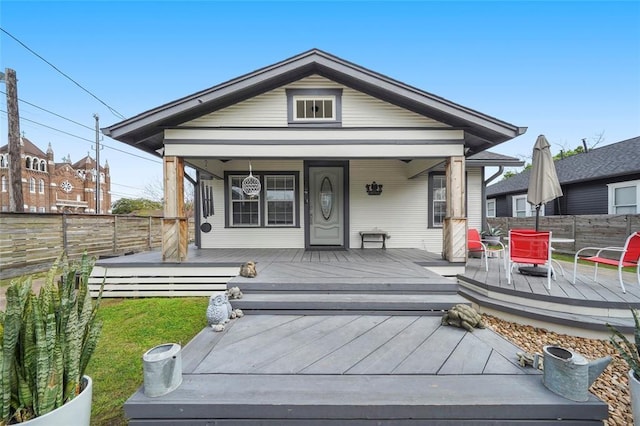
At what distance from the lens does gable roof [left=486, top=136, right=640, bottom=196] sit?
9836 millimetres

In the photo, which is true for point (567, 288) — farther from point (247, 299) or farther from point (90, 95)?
point (90, 95)

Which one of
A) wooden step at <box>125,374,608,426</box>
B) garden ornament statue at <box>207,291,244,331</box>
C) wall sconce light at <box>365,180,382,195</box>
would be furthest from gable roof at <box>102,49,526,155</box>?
wooden step at <box>125,374,608,426</box>

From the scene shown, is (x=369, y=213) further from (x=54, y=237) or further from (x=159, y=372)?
(x=54, y=237)

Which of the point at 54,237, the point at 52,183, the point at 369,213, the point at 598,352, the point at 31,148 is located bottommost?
the point at 598,352

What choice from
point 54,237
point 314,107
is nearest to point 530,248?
point 314,107

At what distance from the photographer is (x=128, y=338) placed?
333 centimetres

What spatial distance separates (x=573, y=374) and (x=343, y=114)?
15.3 ft

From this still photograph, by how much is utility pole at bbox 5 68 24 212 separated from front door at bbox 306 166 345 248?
865 cm

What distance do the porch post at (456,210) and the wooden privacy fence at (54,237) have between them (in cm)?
695

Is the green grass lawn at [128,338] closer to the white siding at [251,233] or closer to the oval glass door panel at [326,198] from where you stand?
the white siding at [251,233]

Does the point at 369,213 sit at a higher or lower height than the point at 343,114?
A: lower

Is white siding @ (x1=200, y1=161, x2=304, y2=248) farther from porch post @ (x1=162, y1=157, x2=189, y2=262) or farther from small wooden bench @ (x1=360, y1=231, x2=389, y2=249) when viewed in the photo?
porch post @ (x1=162, y1=157, x2=189, y2=262)

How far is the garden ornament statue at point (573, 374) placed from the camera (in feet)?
5.56

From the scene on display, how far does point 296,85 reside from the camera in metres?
5.22
